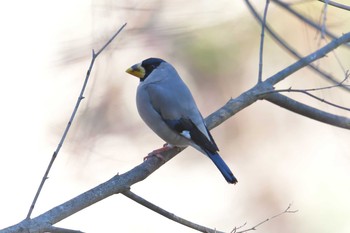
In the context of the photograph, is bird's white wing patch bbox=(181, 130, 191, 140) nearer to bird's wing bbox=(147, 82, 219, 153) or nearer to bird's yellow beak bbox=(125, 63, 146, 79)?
bird's wing bbox=(147, 82, 219, 153)

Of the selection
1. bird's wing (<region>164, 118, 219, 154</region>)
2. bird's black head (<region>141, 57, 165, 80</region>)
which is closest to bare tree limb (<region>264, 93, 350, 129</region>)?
bird's wing (<region>164, 118, 219, 154</region>)

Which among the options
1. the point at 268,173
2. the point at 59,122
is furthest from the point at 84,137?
the point at 268,173

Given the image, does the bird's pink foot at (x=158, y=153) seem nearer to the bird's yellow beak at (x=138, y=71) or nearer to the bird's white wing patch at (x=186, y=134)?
the bird's white wing patch at (x=186, y=134)

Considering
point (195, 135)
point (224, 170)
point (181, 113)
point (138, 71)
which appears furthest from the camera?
point (138, 71)

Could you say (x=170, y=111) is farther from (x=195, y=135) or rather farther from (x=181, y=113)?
(x=195, y=135)

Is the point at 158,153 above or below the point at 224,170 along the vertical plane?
above

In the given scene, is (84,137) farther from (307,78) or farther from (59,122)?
(307,78)

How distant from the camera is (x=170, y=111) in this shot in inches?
131

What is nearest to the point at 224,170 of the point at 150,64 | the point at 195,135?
the point at 195,135

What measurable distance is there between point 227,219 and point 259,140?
0.57 meters

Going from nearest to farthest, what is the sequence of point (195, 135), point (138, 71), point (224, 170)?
point (224, 170), point (195, 135), point (138, 71)

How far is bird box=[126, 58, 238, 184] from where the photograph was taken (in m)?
3.15

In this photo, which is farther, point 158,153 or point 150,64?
point 150,64

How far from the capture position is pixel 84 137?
12.0 feet
